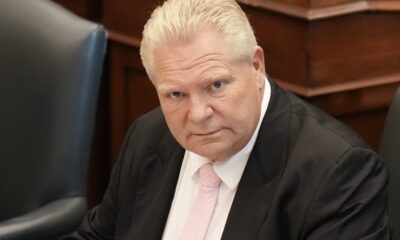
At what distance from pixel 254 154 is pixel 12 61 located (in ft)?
2.69

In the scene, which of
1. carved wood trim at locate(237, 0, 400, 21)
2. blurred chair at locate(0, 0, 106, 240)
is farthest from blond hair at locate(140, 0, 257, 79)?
carved wood trim at locate(237, 0, 400, 21)

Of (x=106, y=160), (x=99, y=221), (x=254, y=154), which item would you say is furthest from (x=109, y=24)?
(x=254, y=154)

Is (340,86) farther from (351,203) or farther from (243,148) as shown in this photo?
(351,203)

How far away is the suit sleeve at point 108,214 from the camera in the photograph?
83.7 inches

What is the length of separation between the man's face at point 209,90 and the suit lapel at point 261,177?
2.4 inches

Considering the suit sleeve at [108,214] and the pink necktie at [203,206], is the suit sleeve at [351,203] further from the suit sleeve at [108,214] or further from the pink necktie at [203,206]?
the suit sleeve at [108,214]

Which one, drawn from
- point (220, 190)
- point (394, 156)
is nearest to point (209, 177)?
point (220, 190)

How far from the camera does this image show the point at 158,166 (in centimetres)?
204

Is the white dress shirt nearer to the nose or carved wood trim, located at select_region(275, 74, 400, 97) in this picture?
the nose

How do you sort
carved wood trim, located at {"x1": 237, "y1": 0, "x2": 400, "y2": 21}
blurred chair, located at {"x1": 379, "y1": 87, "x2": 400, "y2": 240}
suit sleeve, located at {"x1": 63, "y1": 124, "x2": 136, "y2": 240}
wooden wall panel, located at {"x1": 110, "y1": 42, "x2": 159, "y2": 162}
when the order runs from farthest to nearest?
wooden wall panel, located at {"x1": 110, "y1": 42, "x2": 159, "y2": 162} → carved wood trim, located at {"x1": 237, "y1": 0, "x2": 400, "y2": 21} → suit sleeve, located at {"x1": 63, "y1": 124, "x2": 136, "y2": 240} → blurred chair, located at {"x1": 379, "y1": 87, "x2": 400, "y2": 240}

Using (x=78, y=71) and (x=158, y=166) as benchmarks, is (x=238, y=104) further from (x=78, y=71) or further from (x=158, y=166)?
(x=78, y=71)

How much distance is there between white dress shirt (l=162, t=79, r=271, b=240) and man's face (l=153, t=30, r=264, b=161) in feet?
0.23

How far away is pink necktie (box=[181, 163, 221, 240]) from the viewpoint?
1878 millimetres

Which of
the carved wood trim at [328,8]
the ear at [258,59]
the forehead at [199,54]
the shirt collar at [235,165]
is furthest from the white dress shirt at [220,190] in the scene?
the carved wood trim at [328,8]
